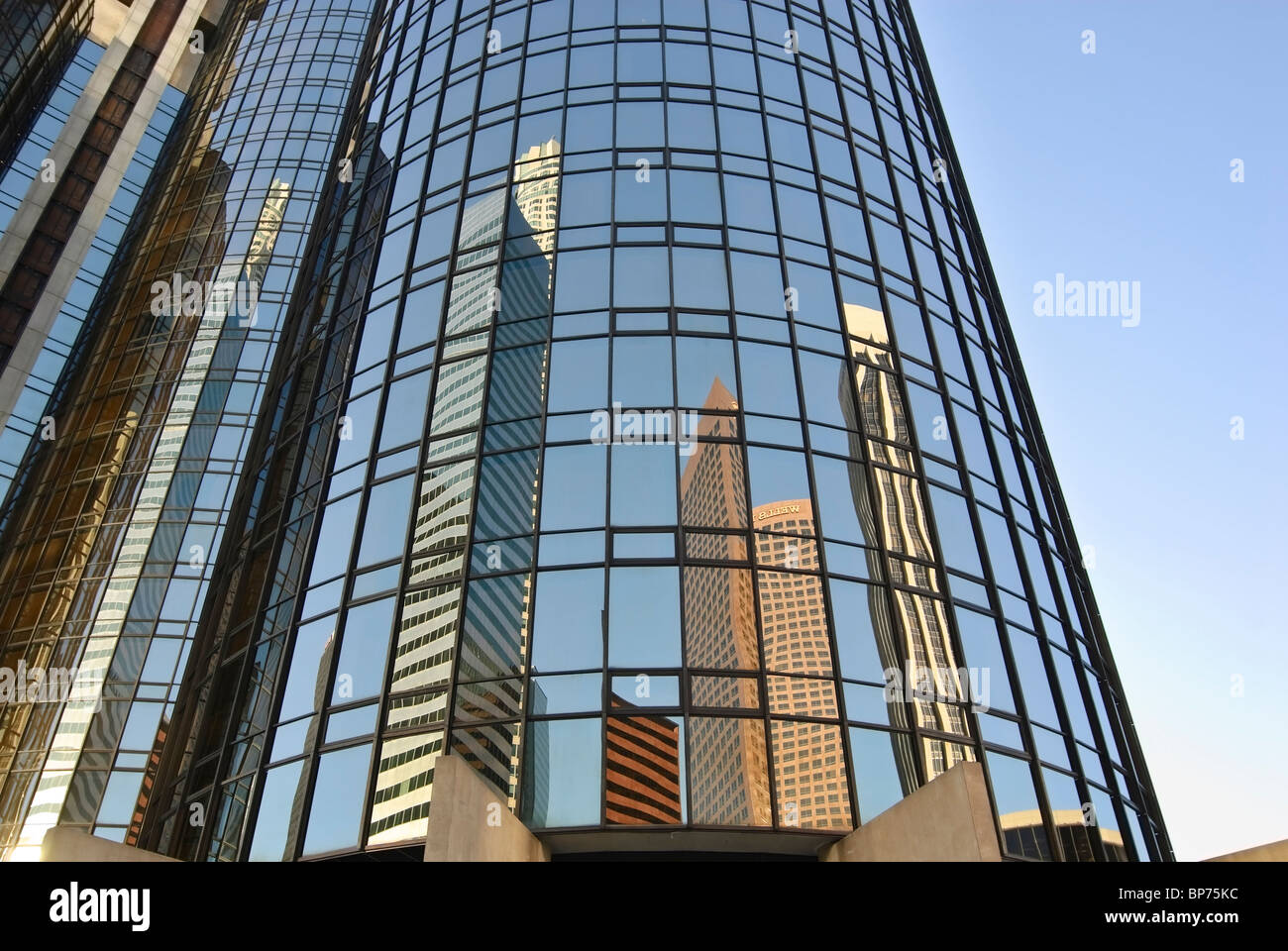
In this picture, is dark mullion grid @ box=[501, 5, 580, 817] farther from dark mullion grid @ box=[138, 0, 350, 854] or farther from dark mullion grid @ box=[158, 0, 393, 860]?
dark mullion grid @ box=[138, 0, 350, 854]

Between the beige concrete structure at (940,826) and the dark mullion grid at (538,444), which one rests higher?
the dark mullion grid at (538,444)

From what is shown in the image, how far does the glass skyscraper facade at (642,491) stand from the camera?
50.7ft

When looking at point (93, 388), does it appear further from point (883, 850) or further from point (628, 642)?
point (883, 850)

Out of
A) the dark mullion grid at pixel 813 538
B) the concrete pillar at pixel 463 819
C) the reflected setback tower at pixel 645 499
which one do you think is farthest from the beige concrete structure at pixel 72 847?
the dark mullion grid at pixel 813 538

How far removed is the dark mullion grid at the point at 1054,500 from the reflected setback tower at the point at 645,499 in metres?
0.18

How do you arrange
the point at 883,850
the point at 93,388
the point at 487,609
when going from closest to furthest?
the point at 883,850, the point at 487,609, the point at 93,388

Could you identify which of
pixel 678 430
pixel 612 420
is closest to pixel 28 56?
pixel 612 420

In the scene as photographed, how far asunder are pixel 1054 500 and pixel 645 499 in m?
11.8

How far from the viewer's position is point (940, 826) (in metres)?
12.2

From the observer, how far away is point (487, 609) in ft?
54.1

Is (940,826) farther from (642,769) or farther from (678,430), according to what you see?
(678,430)

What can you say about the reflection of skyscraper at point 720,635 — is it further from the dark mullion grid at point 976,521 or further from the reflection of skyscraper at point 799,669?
the dark mullion grid at point 976,521

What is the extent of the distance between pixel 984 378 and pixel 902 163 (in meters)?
6.87
